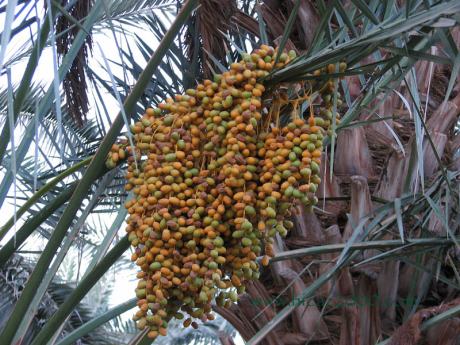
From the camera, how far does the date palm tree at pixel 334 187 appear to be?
1615 millimetres

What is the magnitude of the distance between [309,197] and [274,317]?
2.38 ft

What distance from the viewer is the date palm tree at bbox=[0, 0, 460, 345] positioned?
1615mm

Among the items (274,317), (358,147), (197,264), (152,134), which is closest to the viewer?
(197,264)

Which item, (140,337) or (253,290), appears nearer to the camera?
(140,337)

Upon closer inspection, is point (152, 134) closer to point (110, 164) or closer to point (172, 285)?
point (110, 164)

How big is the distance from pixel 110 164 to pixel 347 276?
33.6 inches

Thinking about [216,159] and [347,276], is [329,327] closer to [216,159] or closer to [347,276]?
[347,276]

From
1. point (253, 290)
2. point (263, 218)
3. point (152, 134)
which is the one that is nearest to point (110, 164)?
point (152, 134)

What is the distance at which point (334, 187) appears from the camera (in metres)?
2.43

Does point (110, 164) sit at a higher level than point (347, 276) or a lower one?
higher

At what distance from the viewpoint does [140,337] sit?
6.26ft

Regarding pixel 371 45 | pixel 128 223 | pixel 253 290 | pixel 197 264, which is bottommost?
pixel 253 290

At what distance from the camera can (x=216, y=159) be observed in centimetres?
164

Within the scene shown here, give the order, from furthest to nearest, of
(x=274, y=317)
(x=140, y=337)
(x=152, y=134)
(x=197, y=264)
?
(x=274, y=317) < (x=140, y=337) < (x=152, y=134) < (x=197, y=264)
